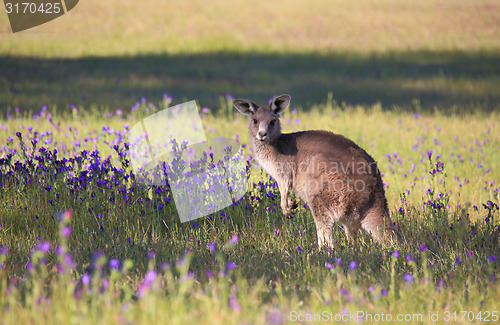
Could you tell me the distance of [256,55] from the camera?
17.9m

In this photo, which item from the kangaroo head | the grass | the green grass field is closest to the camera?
the grass

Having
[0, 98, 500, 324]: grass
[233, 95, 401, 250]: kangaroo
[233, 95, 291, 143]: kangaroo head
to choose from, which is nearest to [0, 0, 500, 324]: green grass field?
[0, 98, 500, 324]: grass

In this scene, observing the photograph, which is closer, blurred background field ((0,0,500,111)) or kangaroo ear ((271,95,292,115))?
kangaroo ear ((271,95,292,115))

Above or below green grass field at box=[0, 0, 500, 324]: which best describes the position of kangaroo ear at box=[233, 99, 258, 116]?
above

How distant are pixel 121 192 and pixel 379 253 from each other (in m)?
2.75

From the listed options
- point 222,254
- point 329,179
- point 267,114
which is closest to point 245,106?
point 267,114

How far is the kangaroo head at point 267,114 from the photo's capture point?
19.2ft

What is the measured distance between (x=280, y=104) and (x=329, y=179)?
3.63 feet

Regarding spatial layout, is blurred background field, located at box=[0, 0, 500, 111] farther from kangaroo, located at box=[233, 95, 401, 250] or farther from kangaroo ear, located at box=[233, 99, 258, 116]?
kangaroo, located at box=[233, 95, 401, 250]

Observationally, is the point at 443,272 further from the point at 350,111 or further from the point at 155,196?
the point at 350,111

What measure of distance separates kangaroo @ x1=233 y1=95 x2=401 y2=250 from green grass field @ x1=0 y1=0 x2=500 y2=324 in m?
0.25

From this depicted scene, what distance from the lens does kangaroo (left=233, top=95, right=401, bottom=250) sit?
5227 mm

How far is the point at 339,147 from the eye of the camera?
5.50 metres

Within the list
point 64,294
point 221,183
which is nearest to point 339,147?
point 221,183
